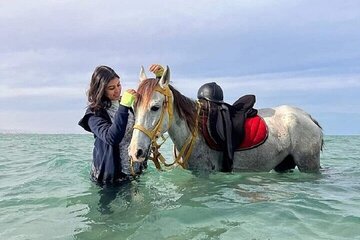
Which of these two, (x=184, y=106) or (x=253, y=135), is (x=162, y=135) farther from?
(x=253, y=135)

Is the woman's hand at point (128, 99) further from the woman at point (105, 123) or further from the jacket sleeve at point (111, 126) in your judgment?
the woman at point (105, 123)

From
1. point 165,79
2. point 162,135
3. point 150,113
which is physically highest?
point 165,79

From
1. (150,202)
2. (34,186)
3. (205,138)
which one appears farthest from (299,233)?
(34,186)

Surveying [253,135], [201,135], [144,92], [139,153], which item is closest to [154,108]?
[144,92]

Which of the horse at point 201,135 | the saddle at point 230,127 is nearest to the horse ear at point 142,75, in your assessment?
the horse at point 201,135

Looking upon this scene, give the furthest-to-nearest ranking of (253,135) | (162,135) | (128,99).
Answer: (253,135)
(162,135)
(128,99)

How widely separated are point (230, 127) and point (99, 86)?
Answer: 2.03m

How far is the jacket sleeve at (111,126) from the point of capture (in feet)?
14.9

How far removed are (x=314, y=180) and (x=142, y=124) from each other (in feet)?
10.7

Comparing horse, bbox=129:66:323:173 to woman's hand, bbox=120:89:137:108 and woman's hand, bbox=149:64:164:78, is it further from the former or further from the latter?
woman's hand, bbox=120:89:137:108

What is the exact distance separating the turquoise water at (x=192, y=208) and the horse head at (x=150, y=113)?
2.45 ft

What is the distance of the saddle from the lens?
6.04 metres

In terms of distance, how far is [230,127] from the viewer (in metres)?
6.07

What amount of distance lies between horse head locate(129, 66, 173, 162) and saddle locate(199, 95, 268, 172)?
0.83 metres
